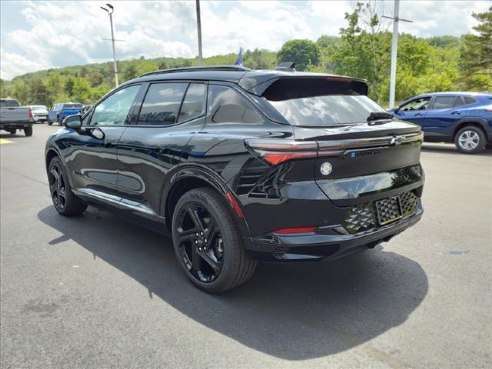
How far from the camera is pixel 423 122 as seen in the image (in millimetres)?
11633

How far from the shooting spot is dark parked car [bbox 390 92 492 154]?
1055cm

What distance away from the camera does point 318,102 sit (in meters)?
3.26

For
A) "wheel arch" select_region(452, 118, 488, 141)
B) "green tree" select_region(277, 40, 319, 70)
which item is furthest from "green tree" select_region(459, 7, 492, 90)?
"wheel arch" select_region(452, 118, 488, 141)

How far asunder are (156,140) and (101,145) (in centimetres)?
112

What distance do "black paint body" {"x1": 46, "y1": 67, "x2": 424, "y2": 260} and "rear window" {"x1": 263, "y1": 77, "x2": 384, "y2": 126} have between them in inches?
3.3

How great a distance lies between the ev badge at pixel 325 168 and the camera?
8.94ft

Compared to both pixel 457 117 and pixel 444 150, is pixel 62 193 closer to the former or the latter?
pixel 457 117

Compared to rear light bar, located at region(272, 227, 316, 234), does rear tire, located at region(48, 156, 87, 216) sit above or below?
below

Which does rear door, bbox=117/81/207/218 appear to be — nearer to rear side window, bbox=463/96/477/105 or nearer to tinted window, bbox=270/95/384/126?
tinted window, bbox=270/95/384/126

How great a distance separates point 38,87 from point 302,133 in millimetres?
105810

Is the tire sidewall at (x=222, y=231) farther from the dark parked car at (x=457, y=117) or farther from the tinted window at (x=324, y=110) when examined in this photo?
the dark parked car at (x=457, y=117)

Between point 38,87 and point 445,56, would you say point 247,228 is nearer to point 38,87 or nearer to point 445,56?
point 445,56

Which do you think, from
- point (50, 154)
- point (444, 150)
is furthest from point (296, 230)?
point (444, 150)

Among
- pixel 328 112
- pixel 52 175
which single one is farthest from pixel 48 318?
pixel 52 175
